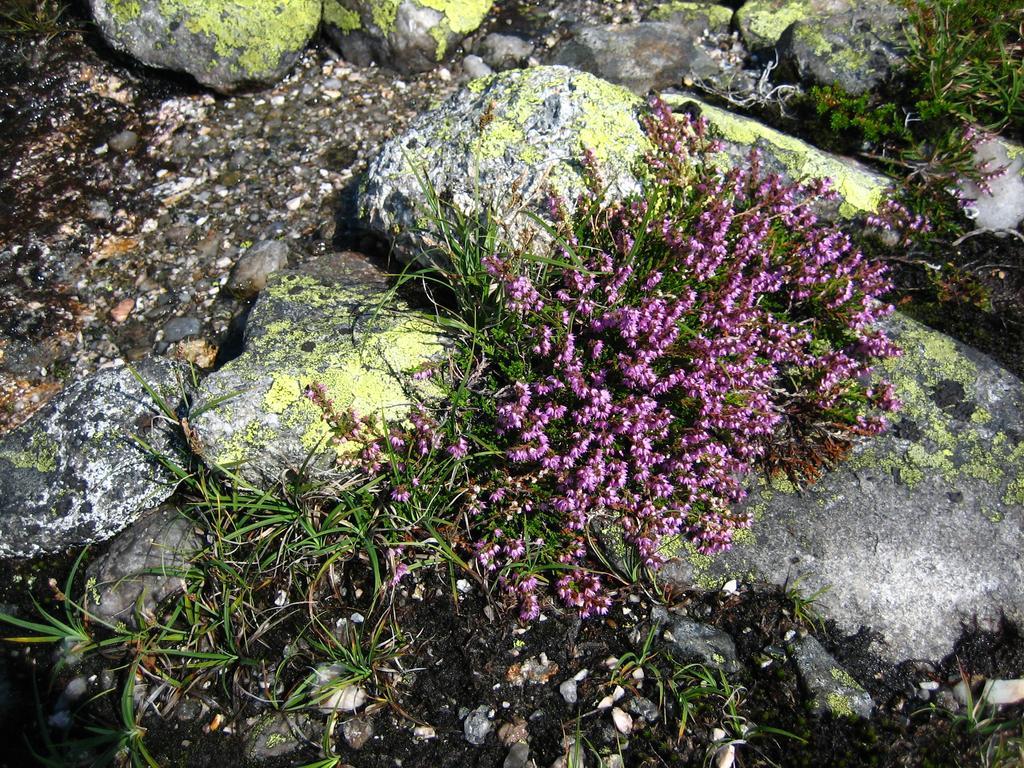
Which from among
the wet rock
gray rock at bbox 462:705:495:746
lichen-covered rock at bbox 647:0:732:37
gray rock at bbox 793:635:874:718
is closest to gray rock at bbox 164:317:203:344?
gray rock at bbox 462:705:495:746

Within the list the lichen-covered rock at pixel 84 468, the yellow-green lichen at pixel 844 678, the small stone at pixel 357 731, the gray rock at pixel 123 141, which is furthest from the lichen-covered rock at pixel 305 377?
the yellow-green lichen at pixel 844 678

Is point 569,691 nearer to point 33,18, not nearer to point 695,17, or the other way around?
point 695,17

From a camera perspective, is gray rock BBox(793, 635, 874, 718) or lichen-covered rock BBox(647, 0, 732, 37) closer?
gray rock BBox(793, 635, 874, 718)

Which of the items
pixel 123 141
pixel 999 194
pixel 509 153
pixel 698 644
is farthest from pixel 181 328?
pixel 999 194

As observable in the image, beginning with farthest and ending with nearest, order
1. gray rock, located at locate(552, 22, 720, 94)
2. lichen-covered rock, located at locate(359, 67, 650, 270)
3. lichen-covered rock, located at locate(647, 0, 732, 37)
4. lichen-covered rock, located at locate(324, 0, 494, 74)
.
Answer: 1. lichen-covered rock, located at locate(647, 0, 732, 37)
2. lichen-covered rock, located at locate(324, 0, 494, 74)
3. gray rock, located at locate(552, 22, 720, 94)
4. lichen-covered rock, located at locate(359, 67, 650, 270)

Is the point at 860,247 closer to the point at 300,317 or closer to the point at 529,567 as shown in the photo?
the point at 529,567

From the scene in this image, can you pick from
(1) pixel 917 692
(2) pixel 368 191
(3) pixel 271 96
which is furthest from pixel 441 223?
(1) pixel 917 692

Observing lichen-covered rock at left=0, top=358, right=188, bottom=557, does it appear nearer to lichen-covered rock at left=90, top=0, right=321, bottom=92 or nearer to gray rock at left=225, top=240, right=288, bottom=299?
gray rock at left=225, top=240, right=288, bottom=299
